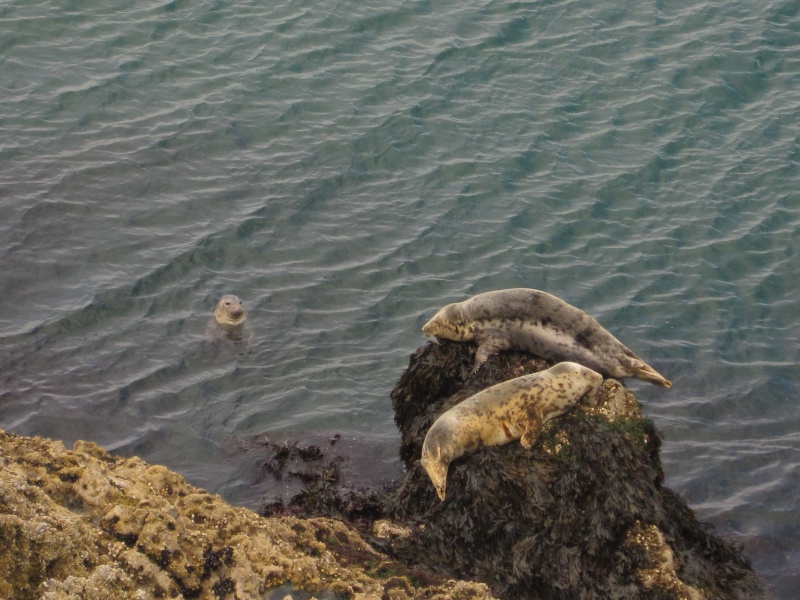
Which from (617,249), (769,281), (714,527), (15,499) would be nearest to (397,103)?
(617,249)

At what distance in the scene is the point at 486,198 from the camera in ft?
47.6

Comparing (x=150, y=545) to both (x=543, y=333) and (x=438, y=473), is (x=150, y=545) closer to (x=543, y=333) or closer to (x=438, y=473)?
(x=438, y=473)

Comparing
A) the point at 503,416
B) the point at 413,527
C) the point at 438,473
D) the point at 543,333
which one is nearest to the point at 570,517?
the point at 503,416

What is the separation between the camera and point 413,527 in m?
7.64

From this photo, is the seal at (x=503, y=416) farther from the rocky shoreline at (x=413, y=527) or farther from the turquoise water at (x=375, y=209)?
the turquoise water at (x=375, y=209)

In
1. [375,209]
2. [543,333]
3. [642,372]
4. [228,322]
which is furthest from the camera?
[375,209]

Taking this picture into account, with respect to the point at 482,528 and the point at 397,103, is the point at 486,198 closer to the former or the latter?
the point at 397,103

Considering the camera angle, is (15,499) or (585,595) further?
(585,595)

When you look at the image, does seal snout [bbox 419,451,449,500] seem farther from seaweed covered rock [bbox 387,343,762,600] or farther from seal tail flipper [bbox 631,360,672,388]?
seal tail flipper [bbox 631,360,672,388]

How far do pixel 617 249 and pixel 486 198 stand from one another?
1.94m

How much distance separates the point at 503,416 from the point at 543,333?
1370 millimetres

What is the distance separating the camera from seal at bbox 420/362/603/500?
753cm

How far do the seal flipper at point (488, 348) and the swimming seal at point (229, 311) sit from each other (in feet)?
13.1

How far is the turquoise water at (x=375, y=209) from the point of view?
36.3 ft
